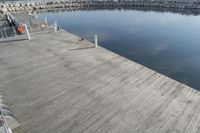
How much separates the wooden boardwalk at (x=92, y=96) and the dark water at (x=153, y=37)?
32.6 ft

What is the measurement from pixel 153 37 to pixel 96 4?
1564 inches

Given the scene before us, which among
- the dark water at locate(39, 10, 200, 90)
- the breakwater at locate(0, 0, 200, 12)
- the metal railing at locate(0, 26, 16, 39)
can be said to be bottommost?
the dark water at locate(39, 10, 200, 90)

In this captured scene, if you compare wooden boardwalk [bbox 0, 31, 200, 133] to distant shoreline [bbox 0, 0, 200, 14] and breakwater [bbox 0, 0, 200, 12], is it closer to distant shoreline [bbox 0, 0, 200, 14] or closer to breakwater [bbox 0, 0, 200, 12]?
distant shoreline [bbox 0, 0, 200, 14]

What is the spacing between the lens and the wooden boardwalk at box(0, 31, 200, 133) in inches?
362

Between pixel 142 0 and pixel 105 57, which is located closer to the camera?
pixel 105 57

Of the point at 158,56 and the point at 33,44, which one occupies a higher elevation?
the point at 33,44

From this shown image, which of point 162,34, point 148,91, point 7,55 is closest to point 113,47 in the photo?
point 162,34

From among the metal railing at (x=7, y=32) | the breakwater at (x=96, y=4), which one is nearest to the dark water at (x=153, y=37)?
the breakwater at (x=96, y=4)

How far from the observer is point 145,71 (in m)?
14.2

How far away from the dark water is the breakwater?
28.9 ft

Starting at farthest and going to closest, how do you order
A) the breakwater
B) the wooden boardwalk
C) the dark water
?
the breakwater, the dark water, the wooden boardwalk

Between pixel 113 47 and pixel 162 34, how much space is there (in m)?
12.2

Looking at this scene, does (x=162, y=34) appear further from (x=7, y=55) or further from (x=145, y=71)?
(x=7, y=55)

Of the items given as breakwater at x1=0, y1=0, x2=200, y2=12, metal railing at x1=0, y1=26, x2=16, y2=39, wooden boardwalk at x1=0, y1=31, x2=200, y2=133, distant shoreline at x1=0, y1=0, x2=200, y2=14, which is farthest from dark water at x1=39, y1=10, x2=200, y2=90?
metal railing at x1=0, y1=26, x2=16, y2=39
